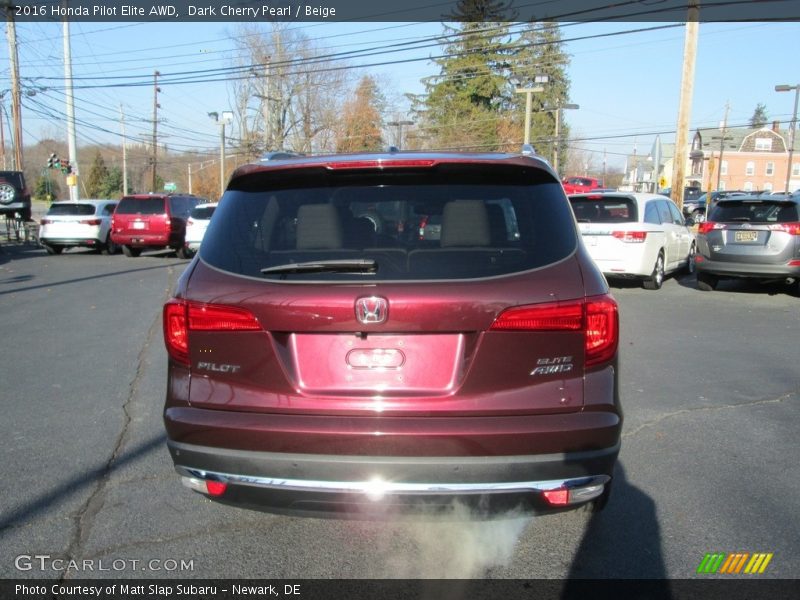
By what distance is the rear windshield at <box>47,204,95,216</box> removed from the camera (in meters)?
19.2

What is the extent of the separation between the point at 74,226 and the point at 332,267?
741 inches

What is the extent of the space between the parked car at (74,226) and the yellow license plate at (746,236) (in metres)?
16.5

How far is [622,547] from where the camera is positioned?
3131mm

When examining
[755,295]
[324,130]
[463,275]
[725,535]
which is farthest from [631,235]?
[324,130]

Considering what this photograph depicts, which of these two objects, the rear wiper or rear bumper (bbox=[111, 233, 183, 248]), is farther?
rear bumper (bbox=[111, 233, 183, 248])

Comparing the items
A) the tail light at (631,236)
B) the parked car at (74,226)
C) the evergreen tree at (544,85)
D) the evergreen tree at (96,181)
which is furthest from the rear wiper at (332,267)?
the evergreen tree at (96,181)

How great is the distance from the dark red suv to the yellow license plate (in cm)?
971

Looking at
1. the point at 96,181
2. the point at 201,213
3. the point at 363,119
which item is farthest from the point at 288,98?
the point at 96,181

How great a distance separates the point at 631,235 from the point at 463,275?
949 centimetres

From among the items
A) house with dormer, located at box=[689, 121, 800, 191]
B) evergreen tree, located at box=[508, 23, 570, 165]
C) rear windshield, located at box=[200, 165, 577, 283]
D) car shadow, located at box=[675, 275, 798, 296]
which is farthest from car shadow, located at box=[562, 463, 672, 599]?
house with dormer, located at box=[689, 121, 800, 191]

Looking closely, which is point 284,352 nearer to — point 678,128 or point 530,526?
point 530,526

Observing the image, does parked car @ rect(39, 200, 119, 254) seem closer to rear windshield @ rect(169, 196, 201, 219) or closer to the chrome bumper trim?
rear windshield @ rect(169, 196, 201, 219)

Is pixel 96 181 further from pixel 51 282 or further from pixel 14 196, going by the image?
pixel 51 282

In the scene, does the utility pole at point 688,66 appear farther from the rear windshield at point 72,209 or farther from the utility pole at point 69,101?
the utility pole at point 69,101
